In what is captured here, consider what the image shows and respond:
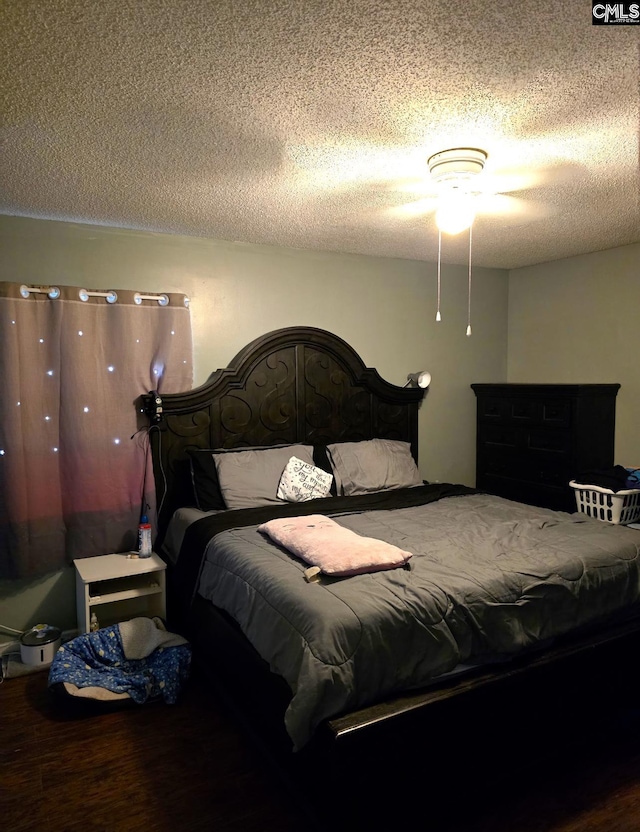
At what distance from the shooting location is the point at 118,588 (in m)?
3.18

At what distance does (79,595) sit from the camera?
2969mm

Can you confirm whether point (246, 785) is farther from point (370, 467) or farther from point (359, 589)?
point (370, 467)

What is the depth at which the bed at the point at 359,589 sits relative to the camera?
1732mm

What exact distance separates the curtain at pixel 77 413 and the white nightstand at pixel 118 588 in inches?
7.2

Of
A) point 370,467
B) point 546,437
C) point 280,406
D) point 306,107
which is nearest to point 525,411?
point 546,437

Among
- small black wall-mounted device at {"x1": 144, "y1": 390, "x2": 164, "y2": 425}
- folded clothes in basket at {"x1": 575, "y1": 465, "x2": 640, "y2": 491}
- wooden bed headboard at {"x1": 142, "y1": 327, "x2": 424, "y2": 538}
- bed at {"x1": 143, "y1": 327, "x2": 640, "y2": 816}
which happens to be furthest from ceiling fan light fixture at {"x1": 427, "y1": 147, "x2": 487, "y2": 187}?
folded clothes in basket at {"x1": 575, "y1": 465, "x2": 640, "y2": 491}

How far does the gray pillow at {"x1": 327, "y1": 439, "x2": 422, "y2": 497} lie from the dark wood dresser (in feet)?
3.00

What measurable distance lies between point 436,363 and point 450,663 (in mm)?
2885

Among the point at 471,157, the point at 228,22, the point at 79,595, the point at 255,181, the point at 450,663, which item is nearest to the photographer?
the point at 228,22

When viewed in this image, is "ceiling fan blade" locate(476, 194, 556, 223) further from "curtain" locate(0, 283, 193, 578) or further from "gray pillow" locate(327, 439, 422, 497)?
"curtain" locate(0, 283, 193, 578)

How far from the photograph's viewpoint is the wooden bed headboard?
131 inches

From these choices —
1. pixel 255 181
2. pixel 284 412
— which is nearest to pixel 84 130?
pixel 255 181

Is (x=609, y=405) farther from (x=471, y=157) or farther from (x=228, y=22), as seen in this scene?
(x=228, y=22)

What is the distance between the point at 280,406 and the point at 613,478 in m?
2.17
